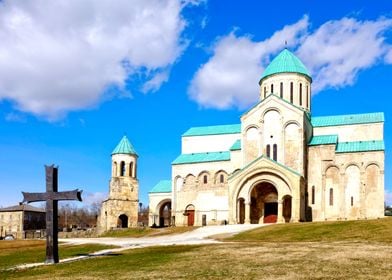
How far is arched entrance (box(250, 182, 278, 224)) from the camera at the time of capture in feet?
166

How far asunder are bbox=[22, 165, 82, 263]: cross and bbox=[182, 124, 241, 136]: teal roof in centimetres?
4029

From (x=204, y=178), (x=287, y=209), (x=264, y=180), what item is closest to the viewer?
(x=264, y=180)

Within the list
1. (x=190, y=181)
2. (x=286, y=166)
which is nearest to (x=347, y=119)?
(x=286, y=166)

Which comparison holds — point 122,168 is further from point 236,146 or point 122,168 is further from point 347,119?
point 347,119

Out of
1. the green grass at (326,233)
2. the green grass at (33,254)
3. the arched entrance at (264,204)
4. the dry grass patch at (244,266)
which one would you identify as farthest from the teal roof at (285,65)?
the dry grass patch at (244,266)

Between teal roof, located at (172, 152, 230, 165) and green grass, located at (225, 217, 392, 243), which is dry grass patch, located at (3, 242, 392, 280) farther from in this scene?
teal roof, located at (172, 152, 230, 165)

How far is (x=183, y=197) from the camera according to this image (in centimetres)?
5838

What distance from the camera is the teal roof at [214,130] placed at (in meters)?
61.6

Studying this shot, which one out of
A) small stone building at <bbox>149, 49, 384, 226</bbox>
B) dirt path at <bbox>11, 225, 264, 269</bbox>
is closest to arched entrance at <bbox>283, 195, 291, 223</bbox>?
small stone building at <bbox>149, 49, 384, 226</bbox>

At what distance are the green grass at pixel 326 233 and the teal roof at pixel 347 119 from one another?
21.5 meters

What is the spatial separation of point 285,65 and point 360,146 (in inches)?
475

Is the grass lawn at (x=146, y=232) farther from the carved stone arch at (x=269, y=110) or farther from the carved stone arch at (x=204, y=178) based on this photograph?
the carved stone arch at (x=269, y=110)

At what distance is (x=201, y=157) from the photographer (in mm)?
60062

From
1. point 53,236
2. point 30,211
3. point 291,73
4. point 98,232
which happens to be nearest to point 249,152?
point 291,73
